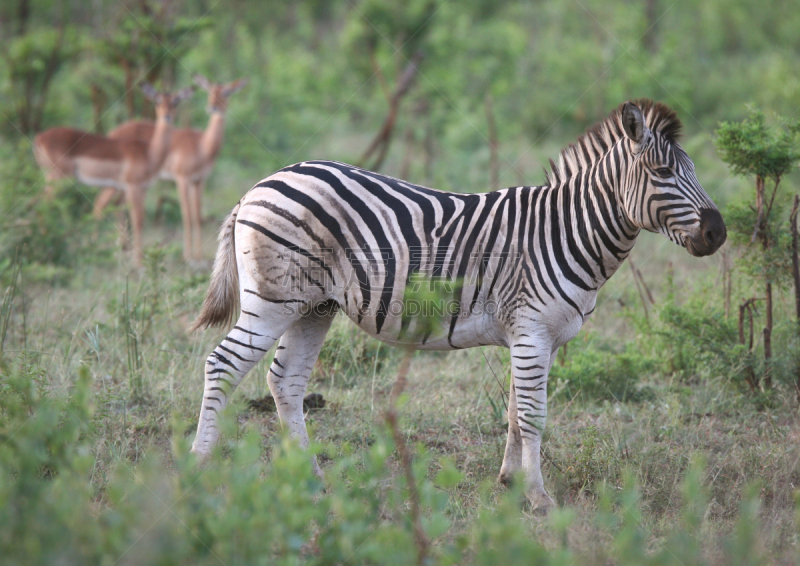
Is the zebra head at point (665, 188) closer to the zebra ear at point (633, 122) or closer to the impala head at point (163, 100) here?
the zebra ear at point (633, 122)

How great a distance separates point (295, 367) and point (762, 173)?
3.70m

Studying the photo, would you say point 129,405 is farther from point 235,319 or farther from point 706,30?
point 706,30

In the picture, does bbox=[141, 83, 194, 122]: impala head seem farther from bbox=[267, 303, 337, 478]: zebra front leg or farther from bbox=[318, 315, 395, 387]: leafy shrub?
bbox=[267, 303, 337, 478]: zebra front leg

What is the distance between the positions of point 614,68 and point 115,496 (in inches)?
589

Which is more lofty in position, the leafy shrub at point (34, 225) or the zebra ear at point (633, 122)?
the zebra ear at point (633, 122)

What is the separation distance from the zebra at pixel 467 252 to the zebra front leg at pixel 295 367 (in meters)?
0.28

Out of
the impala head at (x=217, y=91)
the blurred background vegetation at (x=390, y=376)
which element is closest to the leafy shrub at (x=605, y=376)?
the blurred background vegetation at (x=390, y=376)

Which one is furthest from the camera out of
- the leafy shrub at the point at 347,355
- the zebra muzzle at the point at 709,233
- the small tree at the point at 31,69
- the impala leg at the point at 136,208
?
the small tree at the point at 31,69

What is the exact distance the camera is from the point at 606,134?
4.48 m

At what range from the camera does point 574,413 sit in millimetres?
5535

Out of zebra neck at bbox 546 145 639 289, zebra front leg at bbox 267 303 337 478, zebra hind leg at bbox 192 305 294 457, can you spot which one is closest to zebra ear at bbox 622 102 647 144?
zebra neck at bbox 546 145 639 289

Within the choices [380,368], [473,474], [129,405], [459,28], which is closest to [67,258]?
[129,405]

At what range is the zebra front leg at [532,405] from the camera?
422 centimetres

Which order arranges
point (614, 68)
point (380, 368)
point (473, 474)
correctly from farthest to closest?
point (614, 68)
point (380, 368)
point (473, 474)
